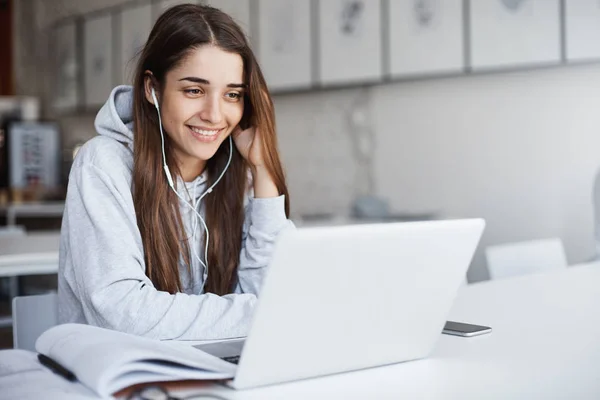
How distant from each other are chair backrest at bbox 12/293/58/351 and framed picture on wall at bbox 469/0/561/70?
2444 mm

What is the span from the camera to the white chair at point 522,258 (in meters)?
2.26

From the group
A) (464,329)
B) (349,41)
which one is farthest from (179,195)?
(349,41)

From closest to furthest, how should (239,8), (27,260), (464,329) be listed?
(464,329) < (27,260) < (239,8)

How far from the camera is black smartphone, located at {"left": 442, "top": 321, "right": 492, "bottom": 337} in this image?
1.23 meters

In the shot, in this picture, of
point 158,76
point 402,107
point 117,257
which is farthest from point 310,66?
point 117,257

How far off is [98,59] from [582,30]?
369 cm

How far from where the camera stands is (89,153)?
4.69 ft

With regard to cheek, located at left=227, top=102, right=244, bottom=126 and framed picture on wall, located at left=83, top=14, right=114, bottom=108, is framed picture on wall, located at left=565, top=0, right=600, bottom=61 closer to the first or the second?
cheek, located at left=227, top=102, right=244, bottom=126

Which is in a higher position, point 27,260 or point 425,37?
point 425,37

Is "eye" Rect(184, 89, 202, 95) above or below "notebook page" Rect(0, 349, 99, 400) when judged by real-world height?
above

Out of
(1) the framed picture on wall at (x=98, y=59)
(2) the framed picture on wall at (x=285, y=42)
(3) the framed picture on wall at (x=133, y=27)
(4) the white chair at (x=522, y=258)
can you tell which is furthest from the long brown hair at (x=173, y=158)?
(1) the framed picture on wall at (x=98, y=59)

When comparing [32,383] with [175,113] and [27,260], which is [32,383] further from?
[27,260]

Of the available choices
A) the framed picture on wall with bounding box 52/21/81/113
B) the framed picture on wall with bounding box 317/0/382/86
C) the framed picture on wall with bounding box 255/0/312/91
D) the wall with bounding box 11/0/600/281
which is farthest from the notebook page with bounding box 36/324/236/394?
the framed picture on wall with bounding box 52/21/81/113

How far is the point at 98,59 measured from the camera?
5863 mm
